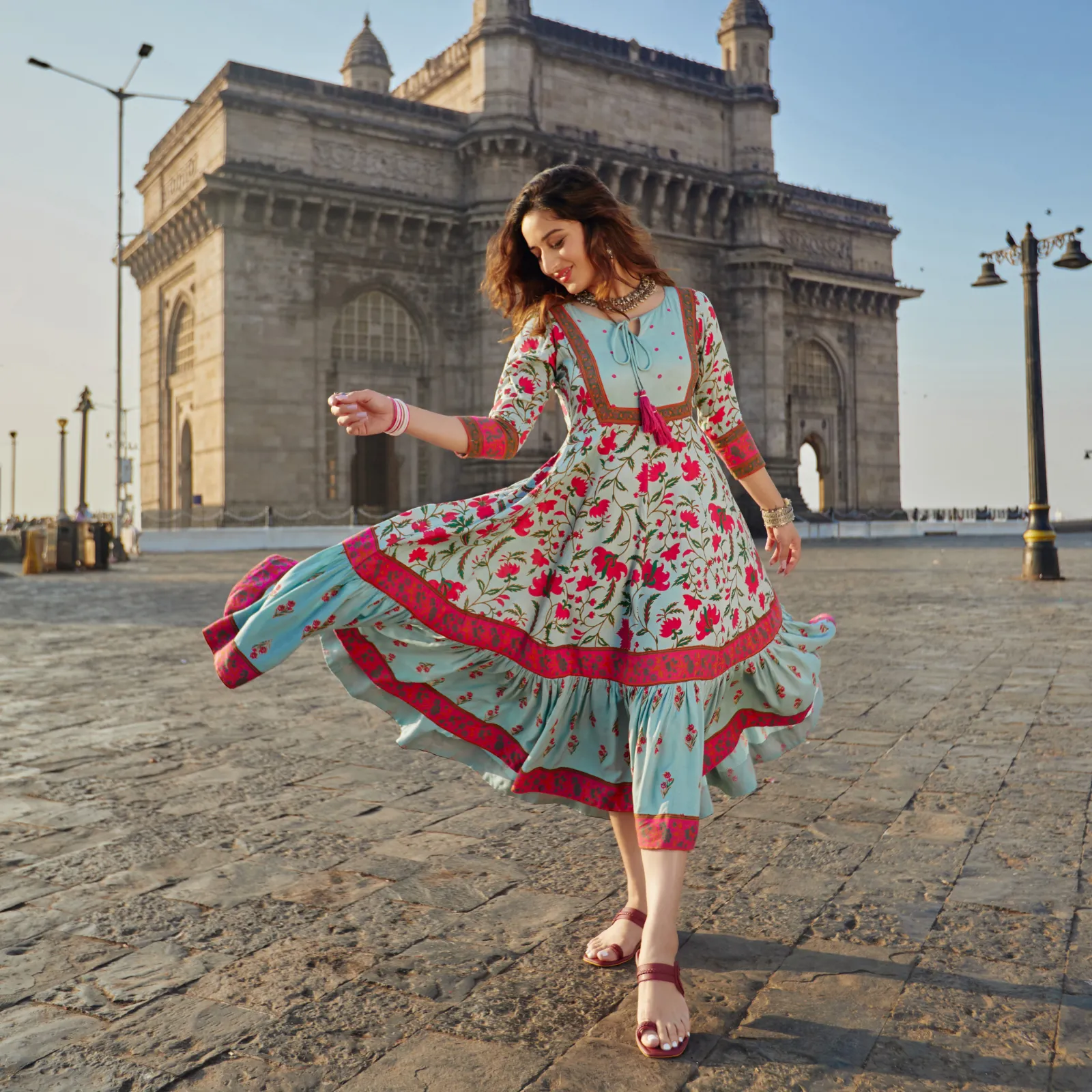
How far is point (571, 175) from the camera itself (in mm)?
2320

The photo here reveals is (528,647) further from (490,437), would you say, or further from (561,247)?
(561,247)

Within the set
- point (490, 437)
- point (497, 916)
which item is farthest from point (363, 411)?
point (497, 916)

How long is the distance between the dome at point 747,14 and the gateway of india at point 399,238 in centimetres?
7

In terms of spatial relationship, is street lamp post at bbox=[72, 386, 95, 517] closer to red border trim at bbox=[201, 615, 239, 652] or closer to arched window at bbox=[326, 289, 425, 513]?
arched window at bbox=[326, 289, 425, 513]

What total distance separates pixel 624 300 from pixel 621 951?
1.48 metres

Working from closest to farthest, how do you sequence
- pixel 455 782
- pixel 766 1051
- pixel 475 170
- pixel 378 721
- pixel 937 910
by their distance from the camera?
1. pixel 766 1051
2. pixel 937 910
3. pixel 455 782
4. pixel 378 721
5. pixel 475 170

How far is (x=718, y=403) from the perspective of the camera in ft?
8.14

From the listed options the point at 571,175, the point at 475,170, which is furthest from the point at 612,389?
the point at 475,170

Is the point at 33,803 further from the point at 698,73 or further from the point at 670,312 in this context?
the point at 698,73

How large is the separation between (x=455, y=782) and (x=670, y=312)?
2.15m

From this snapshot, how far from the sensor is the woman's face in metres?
2.32

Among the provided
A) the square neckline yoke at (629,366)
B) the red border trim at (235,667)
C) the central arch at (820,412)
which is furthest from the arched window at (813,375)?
the red border trim at (235,667)

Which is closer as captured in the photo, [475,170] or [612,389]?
[612,389]

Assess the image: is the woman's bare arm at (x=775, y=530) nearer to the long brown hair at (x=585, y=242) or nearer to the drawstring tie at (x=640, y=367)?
the drawstring tie at (x=640, y=367)
